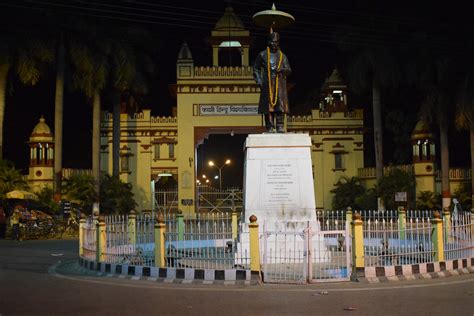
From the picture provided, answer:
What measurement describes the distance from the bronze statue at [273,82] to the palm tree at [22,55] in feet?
51.2

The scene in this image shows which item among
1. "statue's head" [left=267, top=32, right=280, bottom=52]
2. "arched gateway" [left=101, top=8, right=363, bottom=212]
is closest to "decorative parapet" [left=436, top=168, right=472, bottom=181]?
"arched gateway" [left=101, top=8, right=363, bottom=212]

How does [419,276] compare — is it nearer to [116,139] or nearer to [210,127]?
[116,139]

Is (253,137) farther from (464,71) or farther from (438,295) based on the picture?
(464,71)

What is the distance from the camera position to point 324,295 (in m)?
8.23

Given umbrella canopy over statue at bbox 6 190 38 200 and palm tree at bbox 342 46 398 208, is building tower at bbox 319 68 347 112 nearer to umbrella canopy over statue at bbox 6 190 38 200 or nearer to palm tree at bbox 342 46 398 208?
palm tree at bbox 342 46 398 208

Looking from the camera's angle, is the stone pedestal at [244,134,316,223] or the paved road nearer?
the paved road

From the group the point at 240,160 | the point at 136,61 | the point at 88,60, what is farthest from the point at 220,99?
the point at 240,160

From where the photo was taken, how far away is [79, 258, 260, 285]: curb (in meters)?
9.58

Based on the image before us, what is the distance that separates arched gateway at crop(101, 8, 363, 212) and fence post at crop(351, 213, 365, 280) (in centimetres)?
2186

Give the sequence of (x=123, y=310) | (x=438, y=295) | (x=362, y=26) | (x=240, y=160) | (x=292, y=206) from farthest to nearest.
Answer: (x=240, y=160), (x=362, y=26), (x=292, y=206), (x=438, y=295), (x=123, y=310)

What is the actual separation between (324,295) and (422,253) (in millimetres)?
3138

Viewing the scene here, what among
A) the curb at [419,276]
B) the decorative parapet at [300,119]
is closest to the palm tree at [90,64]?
the decorative parapet at [300,119]

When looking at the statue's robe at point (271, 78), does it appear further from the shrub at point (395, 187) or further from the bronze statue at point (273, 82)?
the shrub at point (395, 187)

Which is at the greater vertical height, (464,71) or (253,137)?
(464,71)
